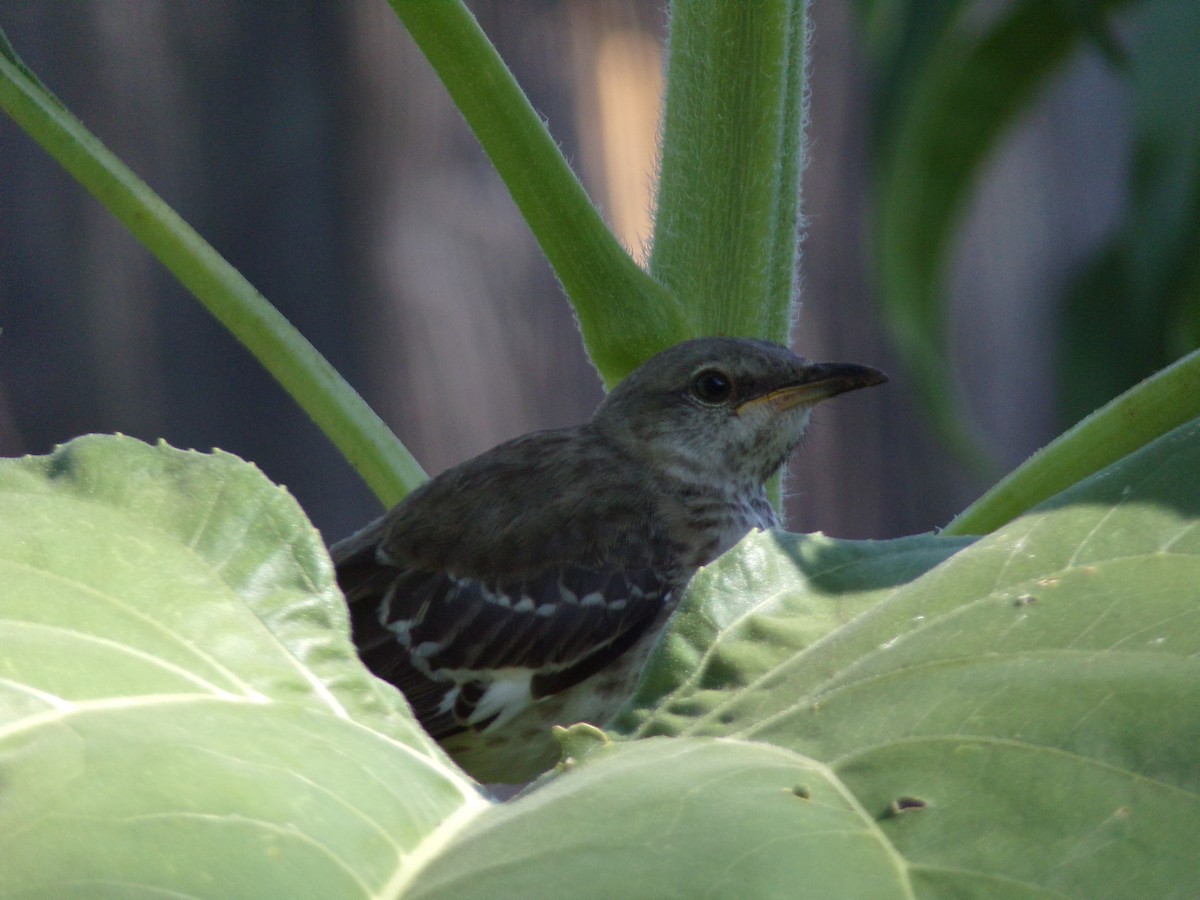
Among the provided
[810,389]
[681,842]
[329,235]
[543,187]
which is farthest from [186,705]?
[329,235]

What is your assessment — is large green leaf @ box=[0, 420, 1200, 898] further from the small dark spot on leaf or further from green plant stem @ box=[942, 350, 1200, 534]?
green plant stem @ box=[942, 350, 1200, 534]

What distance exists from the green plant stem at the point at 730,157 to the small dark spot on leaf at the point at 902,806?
0.72 metres

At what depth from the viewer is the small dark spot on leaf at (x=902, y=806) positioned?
383 mm

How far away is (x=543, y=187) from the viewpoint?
1027 mm

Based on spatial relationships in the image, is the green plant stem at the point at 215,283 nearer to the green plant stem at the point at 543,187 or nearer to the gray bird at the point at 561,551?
the green plant stem at the point at 543,187

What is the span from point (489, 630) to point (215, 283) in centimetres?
87

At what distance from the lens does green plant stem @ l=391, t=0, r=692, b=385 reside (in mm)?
1008

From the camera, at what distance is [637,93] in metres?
3.89

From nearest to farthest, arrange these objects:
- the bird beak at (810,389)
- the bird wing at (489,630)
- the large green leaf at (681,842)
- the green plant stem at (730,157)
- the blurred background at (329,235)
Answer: the large green leaf at (681,842)
the green plant stem at (730,157)
the bird wing at (489,630)
the bird beak at (810,389)
the blurred background at (329,235)

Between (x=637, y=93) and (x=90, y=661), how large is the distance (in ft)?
11.8

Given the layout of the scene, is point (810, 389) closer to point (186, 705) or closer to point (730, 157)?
point (730, 157)

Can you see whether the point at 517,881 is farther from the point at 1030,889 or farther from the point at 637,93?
the point at 637,93

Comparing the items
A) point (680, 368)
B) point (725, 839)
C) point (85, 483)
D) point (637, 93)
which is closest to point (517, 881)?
point (725, 839)

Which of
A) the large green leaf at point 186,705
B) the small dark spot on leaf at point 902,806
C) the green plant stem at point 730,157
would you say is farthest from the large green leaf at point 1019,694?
the green plant stem at point 730,157
